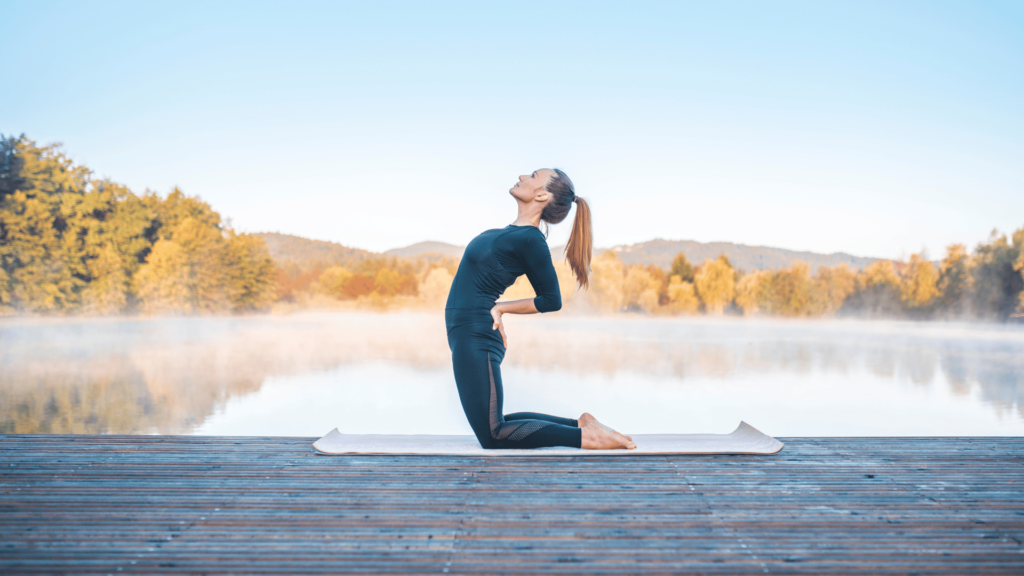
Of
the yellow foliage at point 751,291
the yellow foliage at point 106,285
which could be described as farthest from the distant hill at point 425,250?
the yellow foliage at point 751,291

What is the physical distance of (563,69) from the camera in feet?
52.8

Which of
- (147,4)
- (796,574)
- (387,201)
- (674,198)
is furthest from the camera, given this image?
(387,201)

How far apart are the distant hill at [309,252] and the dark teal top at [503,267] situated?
17.7 meters

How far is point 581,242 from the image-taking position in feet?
7.61

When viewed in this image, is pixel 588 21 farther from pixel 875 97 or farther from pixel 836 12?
pixel 875 97

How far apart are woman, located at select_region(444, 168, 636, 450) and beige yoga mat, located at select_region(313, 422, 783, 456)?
0.14 feet

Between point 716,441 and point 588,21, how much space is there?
14.2 m

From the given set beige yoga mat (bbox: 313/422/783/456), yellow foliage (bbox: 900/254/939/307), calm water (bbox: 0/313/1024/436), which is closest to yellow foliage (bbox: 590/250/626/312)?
calm water (bbox: 0/313/1024/436)

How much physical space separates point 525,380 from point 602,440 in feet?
28.6

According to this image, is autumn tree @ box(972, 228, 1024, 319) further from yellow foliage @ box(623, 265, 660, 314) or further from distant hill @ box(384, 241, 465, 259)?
distant hill @ box(384, 241, 465, 259)

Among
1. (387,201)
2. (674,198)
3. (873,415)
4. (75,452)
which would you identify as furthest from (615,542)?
(387,201)

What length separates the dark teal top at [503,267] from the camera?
2.13 metres

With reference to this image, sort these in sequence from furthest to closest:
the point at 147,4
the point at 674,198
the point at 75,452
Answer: the point at 674,198 < the point at 147,4 < the point at 75,452

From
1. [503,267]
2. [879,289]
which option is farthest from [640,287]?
[503,267]
